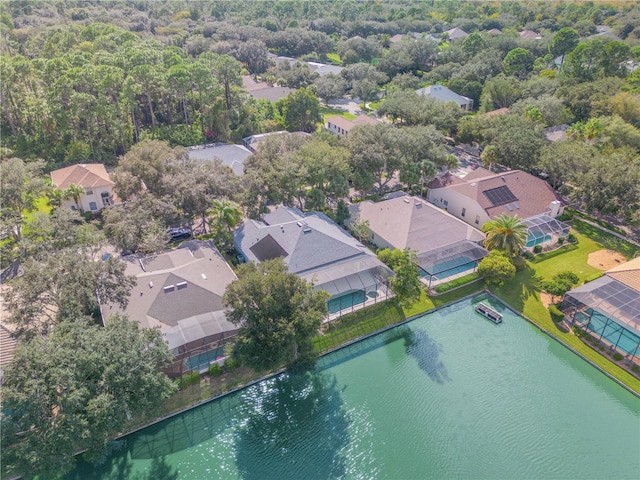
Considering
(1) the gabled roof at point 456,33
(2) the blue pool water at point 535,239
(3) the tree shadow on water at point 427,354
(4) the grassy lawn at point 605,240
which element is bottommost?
(3) the tree shadow on water at point 427,354

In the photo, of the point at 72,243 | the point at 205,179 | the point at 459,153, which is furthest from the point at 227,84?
the point at 72,243

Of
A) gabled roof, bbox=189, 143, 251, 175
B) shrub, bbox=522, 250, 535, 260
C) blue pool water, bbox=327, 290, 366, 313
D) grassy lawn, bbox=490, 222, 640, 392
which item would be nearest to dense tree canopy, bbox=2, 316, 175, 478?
blue pool water, bbox=327, 290, 366, 313

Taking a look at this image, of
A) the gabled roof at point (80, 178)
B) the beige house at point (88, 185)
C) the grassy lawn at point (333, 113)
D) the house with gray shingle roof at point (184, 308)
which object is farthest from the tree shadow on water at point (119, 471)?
the grassy lawn at point (333, 113)

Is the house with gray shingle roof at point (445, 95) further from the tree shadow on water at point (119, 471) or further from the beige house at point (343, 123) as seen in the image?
the tree shadow on water at point (119, 471)

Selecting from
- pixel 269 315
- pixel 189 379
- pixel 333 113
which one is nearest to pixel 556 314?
pixel 269 315

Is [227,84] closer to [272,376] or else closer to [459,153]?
[459,153]

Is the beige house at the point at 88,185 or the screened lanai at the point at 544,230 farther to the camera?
the beige house at the point at 88,185
